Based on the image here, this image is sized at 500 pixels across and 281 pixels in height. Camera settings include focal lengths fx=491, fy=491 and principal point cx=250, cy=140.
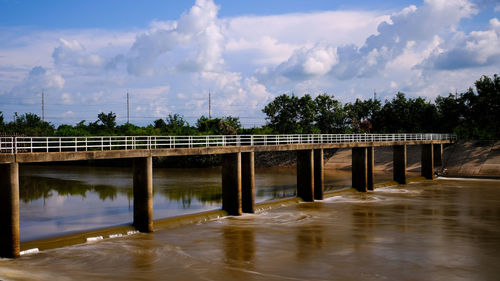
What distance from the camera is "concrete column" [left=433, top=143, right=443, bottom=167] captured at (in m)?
71.5

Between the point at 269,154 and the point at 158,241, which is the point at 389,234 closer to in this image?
the point at 158,241

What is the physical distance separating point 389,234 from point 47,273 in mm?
18781

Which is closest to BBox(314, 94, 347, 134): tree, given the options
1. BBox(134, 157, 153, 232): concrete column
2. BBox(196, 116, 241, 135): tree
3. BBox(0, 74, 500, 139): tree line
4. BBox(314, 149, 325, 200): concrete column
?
BBox(0, 74, 500, 139): tree line

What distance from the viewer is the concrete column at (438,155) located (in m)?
71.5

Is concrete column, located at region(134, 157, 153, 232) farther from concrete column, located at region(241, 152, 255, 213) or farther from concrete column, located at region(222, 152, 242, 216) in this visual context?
concrete column, located at region(241, 152, 255, 213)

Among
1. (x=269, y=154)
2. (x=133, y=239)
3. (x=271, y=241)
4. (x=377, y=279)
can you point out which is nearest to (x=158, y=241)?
(x=133, y=239)

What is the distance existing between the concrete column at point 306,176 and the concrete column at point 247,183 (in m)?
7.64

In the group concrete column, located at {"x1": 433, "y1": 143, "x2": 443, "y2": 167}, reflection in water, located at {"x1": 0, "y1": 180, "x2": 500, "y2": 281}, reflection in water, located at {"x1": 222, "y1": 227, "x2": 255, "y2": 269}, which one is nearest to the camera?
reflection in water, located at {"x1": 0, "y1": 180, "x2": 500, "y2": 281}

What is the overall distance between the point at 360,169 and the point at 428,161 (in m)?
19.5

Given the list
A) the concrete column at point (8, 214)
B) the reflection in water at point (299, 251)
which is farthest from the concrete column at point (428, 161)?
the concrete column at point (8, 214)

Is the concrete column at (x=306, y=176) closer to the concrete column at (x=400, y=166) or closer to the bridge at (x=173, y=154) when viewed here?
the bridge at (x=173, y=154)

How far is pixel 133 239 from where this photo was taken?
89.4 feet

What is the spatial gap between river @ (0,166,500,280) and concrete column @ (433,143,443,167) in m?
21.6

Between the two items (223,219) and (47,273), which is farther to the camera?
(223,219)
